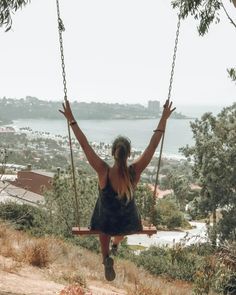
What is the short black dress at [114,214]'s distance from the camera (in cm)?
361

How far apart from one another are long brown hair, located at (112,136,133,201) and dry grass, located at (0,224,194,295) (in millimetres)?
3625

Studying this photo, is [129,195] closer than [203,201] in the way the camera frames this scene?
Yes

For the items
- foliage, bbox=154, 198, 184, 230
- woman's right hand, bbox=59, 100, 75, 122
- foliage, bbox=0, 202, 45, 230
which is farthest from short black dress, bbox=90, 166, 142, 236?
foliage, bbox=154, 198, 184, 230

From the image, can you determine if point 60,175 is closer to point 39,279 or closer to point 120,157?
point 39,279

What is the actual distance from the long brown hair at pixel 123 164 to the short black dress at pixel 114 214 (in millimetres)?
64

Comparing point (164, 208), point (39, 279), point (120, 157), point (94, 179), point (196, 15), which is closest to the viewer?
point (120, 157)

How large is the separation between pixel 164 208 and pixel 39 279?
38.0 meters

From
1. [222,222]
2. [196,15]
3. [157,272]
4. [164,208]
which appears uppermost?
[196,15]

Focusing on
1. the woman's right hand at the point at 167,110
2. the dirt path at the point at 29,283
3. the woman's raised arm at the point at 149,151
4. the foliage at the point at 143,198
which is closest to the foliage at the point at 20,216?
the dirt path at the point at 29,283

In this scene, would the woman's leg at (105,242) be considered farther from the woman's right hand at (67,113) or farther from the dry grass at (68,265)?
the dry grass at (68,265)

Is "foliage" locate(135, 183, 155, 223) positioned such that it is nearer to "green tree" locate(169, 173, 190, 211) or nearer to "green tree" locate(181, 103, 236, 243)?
"green tree" locate(181, 103, 236, 243)

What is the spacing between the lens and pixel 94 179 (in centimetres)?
2000

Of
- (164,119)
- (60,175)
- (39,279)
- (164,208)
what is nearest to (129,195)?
(164,119)

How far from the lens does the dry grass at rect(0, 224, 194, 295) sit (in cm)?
735
